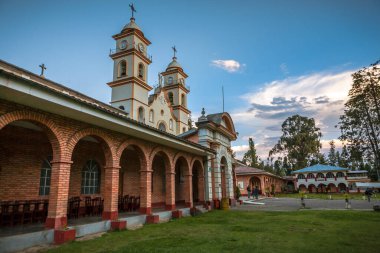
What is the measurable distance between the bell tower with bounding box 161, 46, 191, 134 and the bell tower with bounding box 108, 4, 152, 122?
28.1ft

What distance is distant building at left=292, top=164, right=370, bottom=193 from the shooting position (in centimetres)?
4256

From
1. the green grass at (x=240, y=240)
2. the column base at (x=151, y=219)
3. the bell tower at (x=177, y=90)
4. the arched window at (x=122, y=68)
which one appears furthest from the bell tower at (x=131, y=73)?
the green grass at (x=240, y=240)

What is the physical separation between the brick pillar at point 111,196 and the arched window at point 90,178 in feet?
10.3

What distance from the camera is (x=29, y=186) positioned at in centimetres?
888

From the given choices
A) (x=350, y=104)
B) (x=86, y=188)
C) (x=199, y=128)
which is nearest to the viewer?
(x=86, y=188)

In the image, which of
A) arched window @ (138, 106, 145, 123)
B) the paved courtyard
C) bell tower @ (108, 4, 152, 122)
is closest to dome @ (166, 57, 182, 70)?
bell tower @ (108, 4, 152, 122)

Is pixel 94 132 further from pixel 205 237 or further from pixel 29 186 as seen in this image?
pixel 205 237

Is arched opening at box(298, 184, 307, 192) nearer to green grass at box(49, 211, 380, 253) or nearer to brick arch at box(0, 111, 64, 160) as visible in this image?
green grass at box(49, 211, 380, 253)

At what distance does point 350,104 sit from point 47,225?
36.2m

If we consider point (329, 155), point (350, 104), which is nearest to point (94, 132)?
point (350, 104)

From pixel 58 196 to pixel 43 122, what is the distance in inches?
79.4

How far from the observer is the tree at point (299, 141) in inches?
1971

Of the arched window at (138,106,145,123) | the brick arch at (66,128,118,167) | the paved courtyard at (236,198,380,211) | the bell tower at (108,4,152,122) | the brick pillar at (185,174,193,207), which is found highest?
the bell tower at (108,4,152,122)

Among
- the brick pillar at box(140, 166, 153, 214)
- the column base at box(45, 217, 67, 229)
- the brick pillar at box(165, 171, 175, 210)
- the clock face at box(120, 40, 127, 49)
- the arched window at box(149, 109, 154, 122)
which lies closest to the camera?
the column base at box(45, 217, 67, 229)
